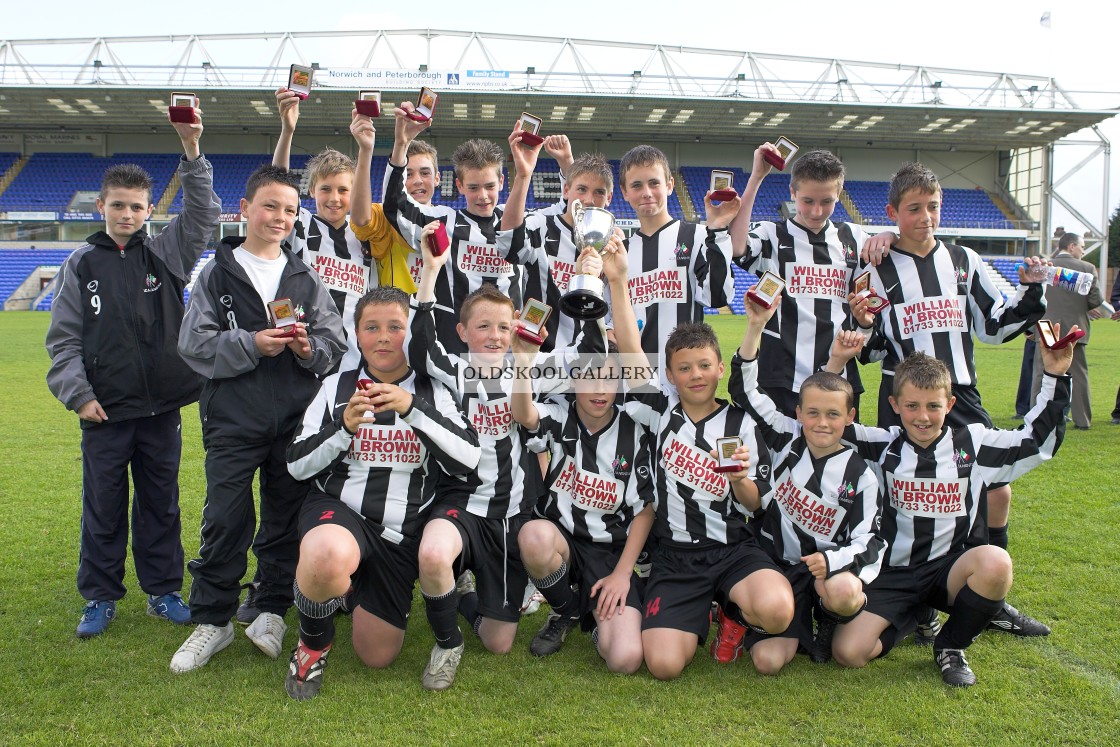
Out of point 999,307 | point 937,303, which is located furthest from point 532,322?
point 999,307

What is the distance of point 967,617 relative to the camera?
2.74m

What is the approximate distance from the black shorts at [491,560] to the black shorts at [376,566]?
7.5 inches

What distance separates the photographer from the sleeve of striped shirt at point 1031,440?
114 inches

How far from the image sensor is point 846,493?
2986 mm

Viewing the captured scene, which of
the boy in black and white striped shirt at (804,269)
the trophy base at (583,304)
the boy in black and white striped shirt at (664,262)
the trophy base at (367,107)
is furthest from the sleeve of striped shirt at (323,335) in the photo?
the boy in black and white striped shirt at (804,269)

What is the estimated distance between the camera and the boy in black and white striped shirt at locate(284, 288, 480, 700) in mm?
2771

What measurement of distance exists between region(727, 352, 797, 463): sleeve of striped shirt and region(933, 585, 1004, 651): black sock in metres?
0.83

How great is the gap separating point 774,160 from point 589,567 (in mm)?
1865

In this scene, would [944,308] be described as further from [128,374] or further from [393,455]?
[128,374]

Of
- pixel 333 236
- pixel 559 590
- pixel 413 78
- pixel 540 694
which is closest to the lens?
pixel 540 694

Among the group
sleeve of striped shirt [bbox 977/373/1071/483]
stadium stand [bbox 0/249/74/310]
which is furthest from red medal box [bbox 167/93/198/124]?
stadium stand [bbox 0/249/74/310]

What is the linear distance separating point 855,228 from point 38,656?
390 centimetres

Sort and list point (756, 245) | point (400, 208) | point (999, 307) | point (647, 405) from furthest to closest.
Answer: point (400, 208), point (756, 245), point (999, 307), point (647, 405)

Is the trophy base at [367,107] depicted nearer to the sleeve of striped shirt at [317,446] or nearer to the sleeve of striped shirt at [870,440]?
the sleeve of striped shirt at [317,446]
